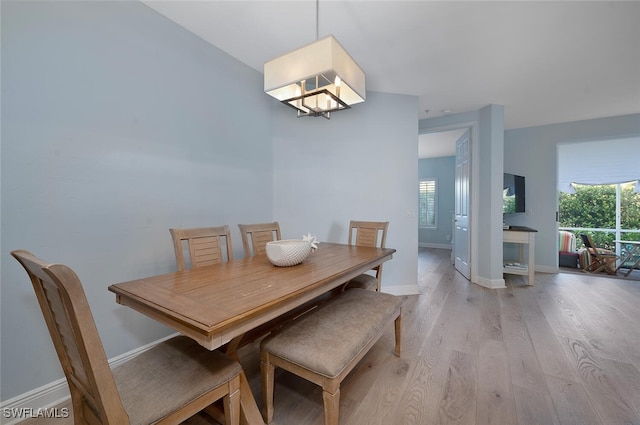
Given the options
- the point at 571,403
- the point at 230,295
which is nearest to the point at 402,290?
the point at 571,403

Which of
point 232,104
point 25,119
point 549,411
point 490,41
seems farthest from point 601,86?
point 25,119

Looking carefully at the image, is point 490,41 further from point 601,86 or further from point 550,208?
point 550,208

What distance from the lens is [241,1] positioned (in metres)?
1.84

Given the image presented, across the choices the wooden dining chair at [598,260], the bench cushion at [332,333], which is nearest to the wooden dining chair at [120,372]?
the bench cushion at [332,333]

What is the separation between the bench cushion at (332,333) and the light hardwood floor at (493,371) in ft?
1.39

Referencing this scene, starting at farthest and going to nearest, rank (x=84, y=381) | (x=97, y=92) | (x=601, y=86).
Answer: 1. (x=601, y=86)
2. (x=97, y=92)
3. (x=84, y=381)

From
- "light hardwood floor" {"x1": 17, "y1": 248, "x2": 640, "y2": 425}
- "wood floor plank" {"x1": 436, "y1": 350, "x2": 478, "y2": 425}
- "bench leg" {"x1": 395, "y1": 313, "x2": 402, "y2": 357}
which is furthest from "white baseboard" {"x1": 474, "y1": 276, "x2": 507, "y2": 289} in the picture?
"bench leg" {"x1": 395, "y1": 313, "x2": 402, "y2": 357}

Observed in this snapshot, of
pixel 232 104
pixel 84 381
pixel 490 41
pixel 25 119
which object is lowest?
pixel 84 381

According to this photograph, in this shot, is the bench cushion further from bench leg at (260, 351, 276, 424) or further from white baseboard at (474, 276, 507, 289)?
white baseboard at (474, 276, 507, 289)

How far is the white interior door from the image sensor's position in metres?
3.93

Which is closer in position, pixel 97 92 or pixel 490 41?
pixel 97 92

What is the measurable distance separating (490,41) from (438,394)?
2863 mm

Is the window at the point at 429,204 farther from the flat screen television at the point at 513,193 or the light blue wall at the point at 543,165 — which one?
the flat screen television at the point at 513,193

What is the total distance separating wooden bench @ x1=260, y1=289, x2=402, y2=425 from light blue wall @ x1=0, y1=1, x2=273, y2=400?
1.25 m
